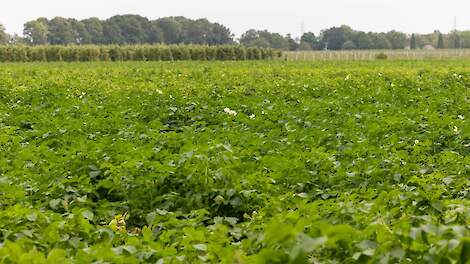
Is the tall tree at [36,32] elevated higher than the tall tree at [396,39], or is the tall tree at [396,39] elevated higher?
the tall tree at [36,32]

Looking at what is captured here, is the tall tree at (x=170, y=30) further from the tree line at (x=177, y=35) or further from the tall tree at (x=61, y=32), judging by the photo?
the tall tree at (x=61, y=32)

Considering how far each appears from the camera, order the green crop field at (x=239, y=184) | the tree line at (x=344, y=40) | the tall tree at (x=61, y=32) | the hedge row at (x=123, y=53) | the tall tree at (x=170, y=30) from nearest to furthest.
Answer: the green crop field at (x=239, y=184) < the hedge row at (x=123, y=53) < the tall tree at (x=61, y=32) < the tall tree at (x=170, y=30) < the tree line at (x=344, y=40)

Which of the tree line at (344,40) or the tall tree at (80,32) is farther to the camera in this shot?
the tree line at (344,40)

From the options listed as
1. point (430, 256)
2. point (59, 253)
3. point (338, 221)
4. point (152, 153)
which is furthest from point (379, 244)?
point (152, 153)

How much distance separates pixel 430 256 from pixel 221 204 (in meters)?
3.24

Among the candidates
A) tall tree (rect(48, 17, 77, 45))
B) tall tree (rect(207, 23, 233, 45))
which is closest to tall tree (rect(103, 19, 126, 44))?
tall tree (rect(48, 17, 77, 45))

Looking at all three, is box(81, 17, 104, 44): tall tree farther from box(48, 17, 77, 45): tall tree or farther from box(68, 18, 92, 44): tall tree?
box(48, 17, 77, 45): tall tree

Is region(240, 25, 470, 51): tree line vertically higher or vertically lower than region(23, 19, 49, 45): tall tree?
lower

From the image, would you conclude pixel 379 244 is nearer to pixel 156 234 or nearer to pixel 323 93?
pixel 156 234

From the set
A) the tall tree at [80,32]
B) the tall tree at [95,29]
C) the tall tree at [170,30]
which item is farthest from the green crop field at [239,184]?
the tall tree at [170,30]

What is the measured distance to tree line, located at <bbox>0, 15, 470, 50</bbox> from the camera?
122 meters

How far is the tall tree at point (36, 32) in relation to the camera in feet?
393

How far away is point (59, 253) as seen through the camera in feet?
9.89

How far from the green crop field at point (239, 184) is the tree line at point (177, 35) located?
10803cm
